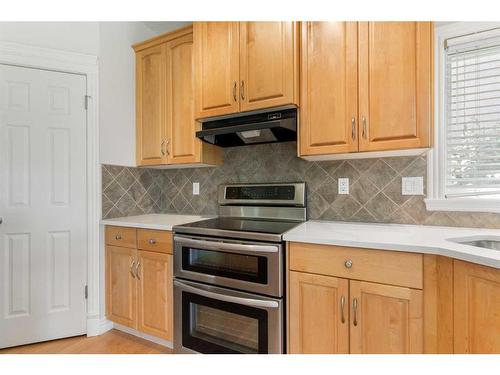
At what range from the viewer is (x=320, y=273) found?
143 centimetres

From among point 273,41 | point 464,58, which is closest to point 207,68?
point 273,41

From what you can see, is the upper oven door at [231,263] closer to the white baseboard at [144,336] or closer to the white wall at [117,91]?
the white baseboard at [144,336]

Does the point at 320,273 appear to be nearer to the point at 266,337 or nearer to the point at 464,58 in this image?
the point at 266,337

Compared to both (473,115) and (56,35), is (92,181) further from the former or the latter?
(473,115)

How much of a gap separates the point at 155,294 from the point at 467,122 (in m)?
2.29

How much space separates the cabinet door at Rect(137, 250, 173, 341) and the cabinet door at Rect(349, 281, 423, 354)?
1.19 metres

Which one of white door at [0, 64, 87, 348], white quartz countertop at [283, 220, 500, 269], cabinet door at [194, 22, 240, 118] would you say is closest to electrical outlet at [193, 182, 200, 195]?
cabinet door at [194, 22, 240, 118]

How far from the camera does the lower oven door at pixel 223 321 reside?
152 cm

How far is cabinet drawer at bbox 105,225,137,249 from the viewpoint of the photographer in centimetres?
210

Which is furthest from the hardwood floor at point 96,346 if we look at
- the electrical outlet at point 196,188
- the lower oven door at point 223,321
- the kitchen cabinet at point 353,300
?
the electrical outlet at point 196,188

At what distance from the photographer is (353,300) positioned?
1.36 metres

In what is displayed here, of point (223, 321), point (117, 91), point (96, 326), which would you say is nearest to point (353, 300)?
point (223, 321)

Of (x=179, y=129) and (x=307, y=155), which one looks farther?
(x=179, y=129)
